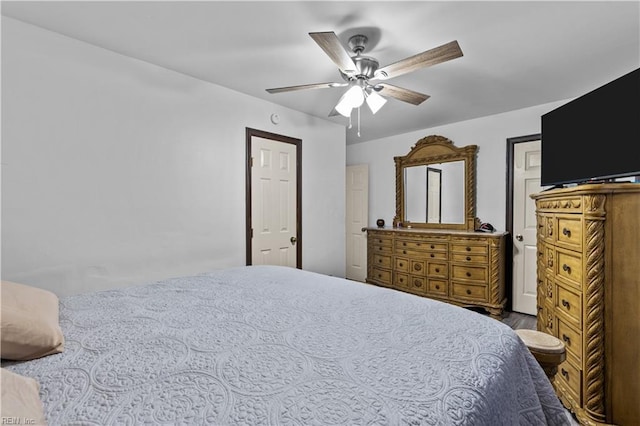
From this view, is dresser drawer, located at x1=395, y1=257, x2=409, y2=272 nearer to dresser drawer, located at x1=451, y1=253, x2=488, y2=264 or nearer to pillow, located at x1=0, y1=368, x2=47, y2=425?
dresser drawer, located at x1=451, y1=253, x2=488, y2=264

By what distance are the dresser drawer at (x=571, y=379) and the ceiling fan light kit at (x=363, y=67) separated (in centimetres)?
196

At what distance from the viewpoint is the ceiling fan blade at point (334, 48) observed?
5.17 feet

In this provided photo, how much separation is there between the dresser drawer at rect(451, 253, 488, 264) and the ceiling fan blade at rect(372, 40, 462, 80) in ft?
8.05

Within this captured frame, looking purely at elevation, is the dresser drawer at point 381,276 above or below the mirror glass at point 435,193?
below

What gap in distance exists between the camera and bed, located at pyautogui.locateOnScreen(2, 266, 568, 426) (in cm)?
68

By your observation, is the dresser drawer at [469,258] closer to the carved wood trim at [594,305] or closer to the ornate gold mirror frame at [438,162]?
the ornate gold mirror frame at [438,162]

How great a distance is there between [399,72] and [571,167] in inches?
56.1

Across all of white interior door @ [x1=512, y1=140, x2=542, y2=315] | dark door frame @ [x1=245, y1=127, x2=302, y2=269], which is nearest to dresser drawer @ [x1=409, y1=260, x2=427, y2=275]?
white interior door @ [x1=512, y1=140, x2=542, y2=315]

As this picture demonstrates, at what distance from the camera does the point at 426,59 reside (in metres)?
1.77

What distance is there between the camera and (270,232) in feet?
10.9

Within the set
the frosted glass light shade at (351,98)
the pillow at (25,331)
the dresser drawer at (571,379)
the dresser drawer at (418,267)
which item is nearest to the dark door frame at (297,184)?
the frosted glass light shade at (351,98)

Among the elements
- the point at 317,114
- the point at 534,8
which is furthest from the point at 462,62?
the point at 317,114

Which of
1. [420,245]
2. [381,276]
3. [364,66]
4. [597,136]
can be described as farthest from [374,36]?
[381,276]

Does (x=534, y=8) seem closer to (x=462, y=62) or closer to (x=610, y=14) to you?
(x=610, y=14)
